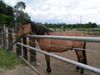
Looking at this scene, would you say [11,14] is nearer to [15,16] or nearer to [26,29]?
[15,16]

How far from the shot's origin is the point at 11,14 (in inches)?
1801

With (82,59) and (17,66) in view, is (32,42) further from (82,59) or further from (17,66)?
(82,59)

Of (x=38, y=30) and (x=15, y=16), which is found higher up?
(x=15, y=16)

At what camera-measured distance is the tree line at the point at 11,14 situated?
37.5 m

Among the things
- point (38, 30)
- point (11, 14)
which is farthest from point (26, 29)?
point (11, 14)

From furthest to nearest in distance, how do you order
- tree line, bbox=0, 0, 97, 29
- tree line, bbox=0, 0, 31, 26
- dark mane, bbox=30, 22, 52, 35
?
tree line, bbox=0, 0, 31, 26 < tree line, bbox=0, 0, 97, 29 < dark mane, bbox=30, 22, 52, 35

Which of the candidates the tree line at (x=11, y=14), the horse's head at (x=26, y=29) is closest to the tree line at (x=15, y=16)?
the tree line at (x=11, y=14)

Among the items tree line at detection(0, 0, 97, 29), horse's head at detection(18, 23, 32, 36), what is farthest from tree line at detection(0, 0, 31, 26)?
horse's head at detection(18, 23, 32, 36)

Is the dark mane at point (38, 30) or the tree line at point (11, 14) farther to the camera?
A: the tree line at point (11, 14)

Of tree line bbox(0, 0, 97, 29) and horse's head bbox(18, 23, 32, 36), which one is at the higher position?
tree line bbox(0, 0, 97, 29)

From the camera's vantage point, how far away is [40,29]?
3.75m

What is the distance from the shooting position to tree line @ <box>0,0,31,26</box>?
37.5m

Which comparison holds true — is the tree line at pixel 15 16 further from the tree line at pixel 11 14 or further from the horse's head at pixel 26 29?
the horse's head at pixel 26 29

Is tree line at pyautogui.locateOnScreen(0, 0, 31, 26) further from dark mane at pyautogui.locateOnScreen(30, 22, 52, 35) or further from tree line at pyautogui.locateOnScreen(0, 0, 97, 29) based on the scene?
dark mane at pyautogui.locateOnScreen(30, 22, 52, 35)
